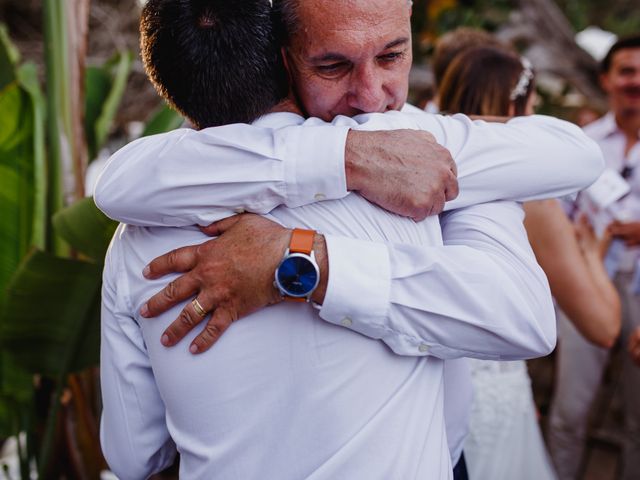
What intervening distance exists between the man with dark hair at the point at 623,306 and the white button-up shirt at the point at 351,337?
2.29m

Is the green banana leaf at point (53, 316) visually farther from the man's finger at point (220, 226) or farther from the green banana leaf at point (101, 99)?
the green banana leaf at point (101, 99)

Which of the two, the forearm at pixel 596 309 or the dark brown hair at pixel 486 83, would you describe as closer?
the forearm at pixel 596 309

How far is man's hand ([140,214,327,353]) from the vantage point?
1010 millimetres

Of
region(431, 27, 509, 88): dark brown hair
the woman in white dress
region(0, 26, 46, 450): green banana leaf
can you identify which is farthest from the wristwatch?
region(431, 27, 509, 88): dark brown hair

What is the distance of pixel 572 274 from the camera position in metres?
1.82

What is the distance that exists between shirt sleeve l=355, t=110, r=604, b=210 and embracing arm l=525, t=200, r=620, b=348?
0.56 metres

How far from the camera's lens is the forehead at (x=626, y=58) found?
12.0 ft

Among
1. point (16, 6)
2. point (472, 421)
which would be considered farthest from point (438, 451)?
point (16, 6)

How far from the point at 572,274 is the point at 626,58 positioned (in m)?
2.41

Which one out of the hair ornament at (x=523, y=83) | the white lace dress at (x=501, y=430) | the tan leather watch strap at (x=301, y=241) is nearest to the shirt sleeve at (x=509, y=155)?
the tan leather watch strap at (x=301, y=241)

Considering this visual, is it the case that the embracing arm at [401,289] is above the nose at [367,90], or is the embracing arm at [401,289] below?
below

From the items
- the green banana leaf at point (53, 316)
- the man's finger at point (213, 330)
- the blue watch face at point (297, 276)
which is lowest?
the green banana leaf at point (53, 316)

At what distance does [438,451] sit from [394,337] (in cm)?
23

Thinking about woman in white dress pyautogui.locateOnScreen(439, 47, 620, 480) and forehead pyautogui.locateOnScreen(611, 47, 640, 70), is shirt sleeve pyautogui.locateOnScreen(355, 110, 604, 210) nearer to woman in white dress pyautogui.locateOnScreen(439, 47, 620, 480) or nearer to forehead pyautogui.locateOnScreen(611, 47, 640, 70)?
woman in white dress pyautogui.locateOnScreen(439, 47, 620, 480)
